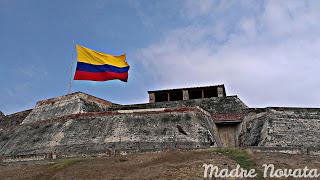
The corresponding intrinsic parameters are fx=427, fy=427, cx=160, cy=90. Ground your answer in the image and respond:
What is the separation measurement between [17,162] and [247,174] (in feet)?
35.8

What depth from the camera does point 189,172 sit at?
1391 cm

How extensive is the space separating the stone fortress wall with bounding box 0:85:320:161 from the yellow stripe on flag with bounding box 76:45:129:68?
83.9 inches

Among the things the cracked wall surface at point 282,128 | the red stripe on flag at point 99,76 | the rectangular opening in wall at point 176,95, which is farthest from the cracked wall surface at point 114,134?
the rectangular opening in wall at point 176,95

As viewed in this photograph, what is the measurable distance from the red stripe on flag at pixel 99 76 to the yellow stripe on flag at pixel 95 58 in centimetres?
66

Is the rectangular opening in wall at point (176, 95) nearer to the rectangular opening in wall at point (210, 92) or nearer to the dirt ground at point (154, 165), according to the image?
the rectangular opening in wall at point (210, 92)

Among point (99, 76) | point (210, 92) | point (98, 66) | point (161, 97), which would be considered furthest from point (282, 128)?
point (98, 66)

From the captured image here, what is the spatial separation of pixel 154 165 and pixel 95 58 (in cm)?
1239

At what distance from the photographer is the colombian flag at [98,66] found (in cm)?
2539

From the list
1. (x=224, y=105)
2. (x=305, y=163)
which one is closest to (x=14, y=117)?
(x=224, y=105)

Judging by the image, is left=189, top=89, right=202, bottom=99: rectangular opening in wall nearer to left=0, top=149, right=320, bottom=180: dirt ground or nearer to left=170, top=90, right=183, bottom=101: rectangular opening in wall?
left=170, top=90, right=183, bottom=101: rectangular opening in wall

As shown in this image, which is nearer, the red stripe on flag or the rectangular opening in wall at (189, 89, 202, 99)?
the red stripe on flag

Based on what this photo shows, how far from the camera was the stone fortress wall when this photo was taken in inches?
784

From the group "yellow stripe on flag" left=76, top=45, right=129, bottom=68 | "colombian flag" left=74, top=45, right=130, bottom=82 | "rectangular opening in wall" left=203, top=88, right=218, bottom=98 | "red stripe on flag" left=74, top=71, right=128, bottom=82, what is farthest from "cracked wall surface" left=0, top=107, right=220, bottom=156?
"rectangular opening in wall" left=203, top=88, right=218, bottom=98

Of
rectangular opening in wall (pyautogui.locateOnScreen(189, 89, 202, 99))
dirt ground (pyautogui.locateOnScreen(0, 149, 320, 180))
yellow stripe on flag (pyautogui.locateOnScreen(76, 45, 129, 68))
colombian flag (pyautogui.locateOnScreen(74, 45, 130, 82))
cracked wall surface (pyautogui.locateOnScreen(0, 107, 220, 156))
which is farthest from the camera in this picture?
rectangular opening in wall (pyautogui.locateOnScreen(189, 89, 202, 99))
